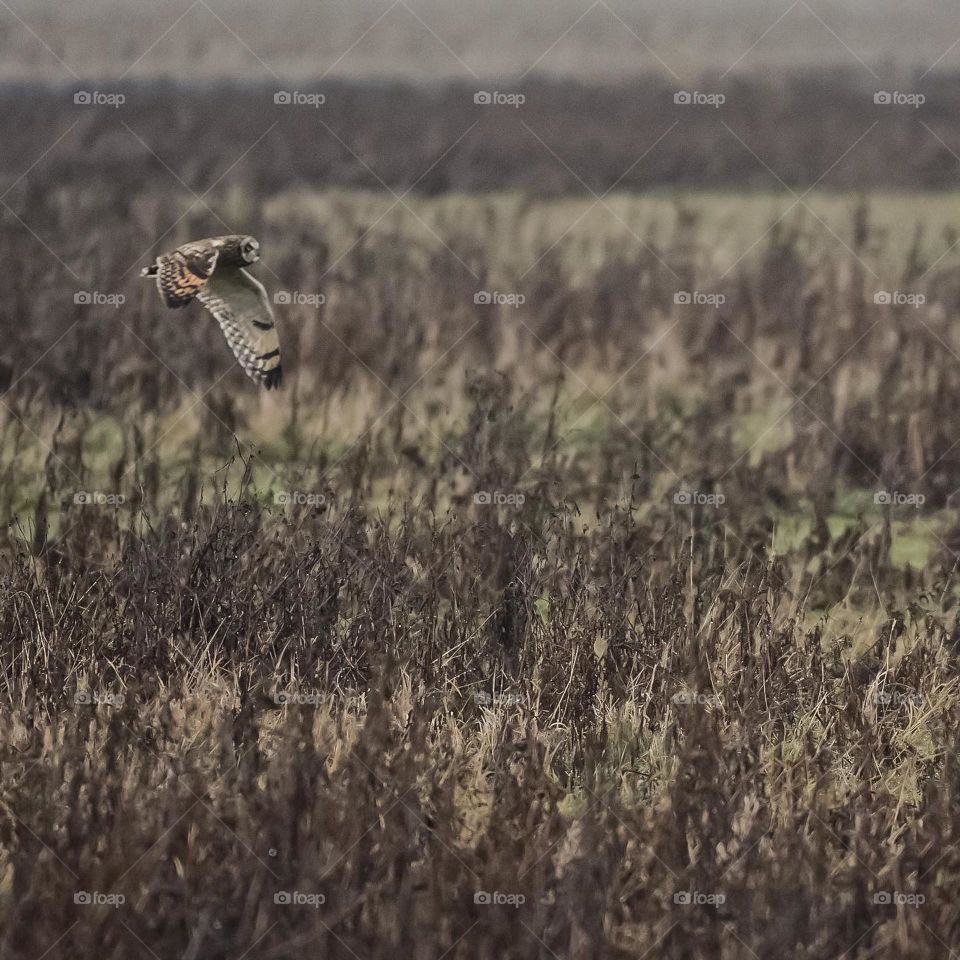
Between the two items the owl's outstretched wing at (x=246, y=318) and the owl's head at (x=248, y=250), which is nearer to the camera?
the owl's head at (x=248, y=250)

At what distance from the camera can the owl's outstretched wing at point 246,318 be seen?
204 inches

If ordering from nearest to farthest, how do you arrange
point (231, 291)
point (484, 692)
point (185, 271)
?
point (484, 692) < point (185, 271) < point (231, 291)

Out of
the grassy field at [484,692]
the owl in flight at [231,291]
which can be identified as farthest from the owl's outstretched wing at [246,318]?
the grassy field at [484,692]

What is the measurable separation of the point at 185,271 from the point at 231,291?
25cm

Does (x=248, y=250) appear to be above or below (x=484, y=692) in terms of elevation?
above

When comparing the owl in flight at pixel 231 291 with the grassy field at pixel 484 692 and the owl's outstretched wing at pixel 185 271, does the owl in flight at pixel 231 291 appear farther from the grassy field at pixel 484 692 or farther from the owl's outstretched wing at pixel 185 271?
the grassy field at pixel 484 692

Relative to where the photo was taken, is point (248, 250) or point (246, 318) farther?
point (246, 318)

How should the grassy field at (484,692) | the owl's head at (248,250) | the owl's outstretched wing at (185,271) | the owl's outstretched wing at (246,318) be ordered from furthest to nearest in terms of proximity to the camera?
the owl's outstretched wing at (246,318) → the owl's head at (248,250) → the owl's outstretched wing at (185,271) → the grassy field at (484,692)

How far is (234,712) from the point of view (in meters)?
4.30

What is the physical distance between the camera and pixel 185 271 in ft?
16.5

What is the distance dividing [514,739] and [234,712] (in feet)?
2.50

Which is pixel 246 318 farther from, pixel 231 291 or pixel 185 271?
pixel 185 271

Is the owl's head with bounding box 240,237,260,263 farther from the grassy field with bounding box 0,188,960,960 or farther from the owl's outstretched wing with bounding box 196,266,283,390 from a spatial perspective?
the grassy field with bounding box 0,188,960,960

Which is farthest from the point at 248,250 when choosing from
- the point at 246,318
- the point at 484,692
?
the point at 484,692
